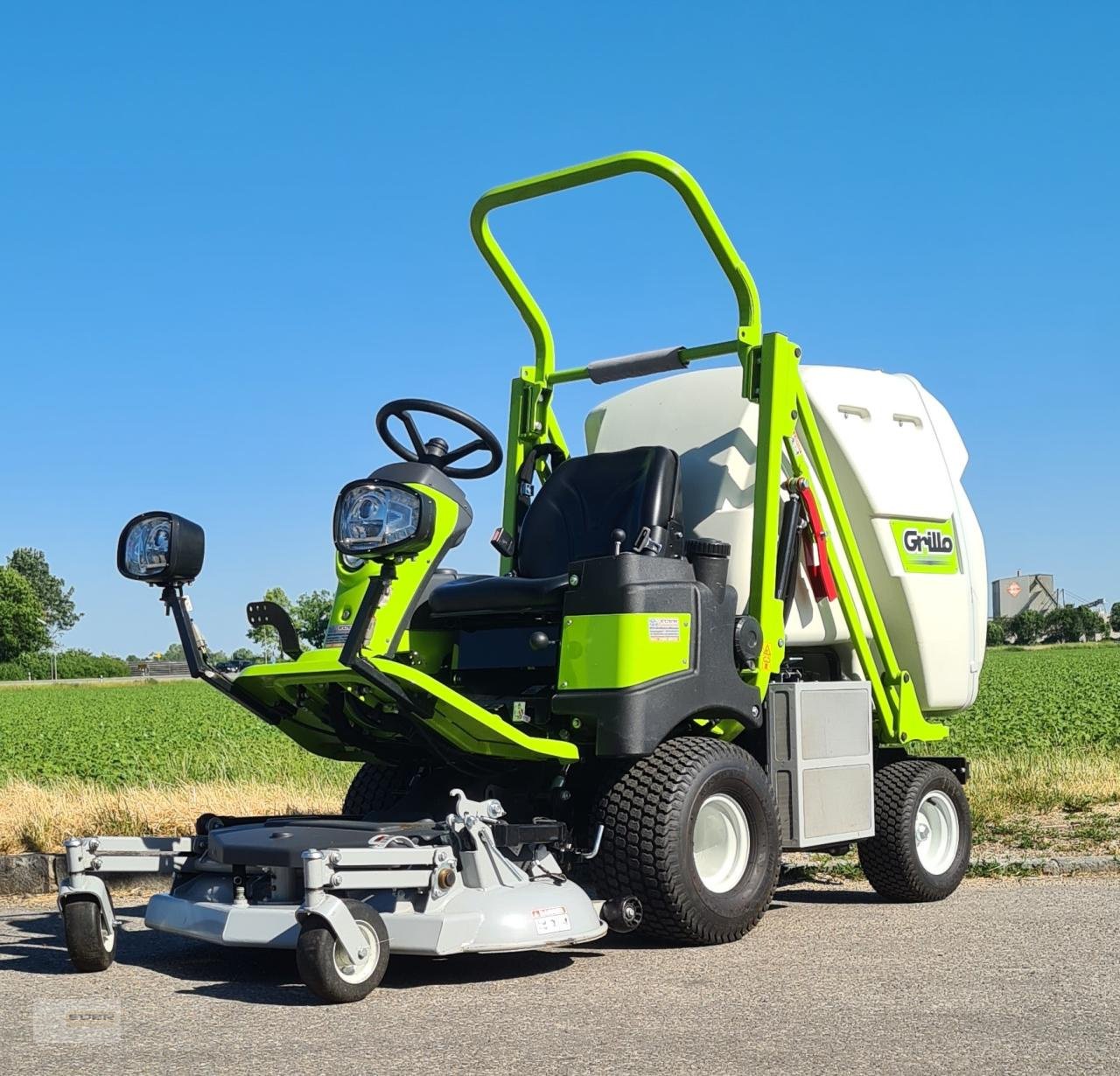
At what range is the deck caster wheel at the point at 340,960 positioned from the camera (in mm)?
4754

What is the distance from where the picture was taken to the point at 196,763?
51.7 feet

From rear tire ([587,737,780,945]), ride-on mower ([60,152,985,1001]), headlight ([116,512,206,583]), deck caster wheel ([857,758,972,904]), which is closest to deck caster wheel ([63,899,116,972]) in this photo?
ride-on mower ([60,152,985,1001])

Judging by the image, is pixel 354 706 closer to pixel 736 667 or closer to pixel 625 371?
pixel 736 667

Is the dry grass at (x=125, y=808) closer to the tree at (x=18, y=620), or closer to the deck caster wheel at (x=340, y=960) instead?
the deck caster wheel at (x=340, y=960)

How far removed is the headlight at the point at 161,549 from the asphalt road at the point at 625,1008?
58.8 inches

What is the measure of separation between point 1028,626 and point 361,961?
11023cm

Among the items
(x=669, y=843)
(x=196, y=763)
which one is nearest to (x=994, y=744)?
(x=196, y=763)

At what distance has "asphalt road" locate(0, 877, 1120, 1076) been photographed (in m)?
4.05

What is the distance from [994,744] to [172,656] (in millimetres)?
121263

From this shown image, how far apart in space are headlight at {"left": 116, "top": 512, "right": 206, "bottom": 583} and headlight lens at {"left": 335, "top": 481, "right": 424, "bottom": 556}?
35.4 inches

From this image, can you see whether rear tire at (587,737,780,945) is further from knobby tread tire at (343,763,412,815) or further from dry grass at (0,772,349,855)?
dry grass at (0,772,349,855)

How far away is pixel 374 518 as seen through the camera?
5.53 meters

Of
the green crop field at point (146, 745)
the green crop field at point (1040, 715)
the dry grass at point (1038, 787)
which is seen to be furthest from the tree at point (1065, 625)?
the dry grass at point (1038, 787)

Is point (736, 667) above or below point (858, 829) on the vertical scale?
above
